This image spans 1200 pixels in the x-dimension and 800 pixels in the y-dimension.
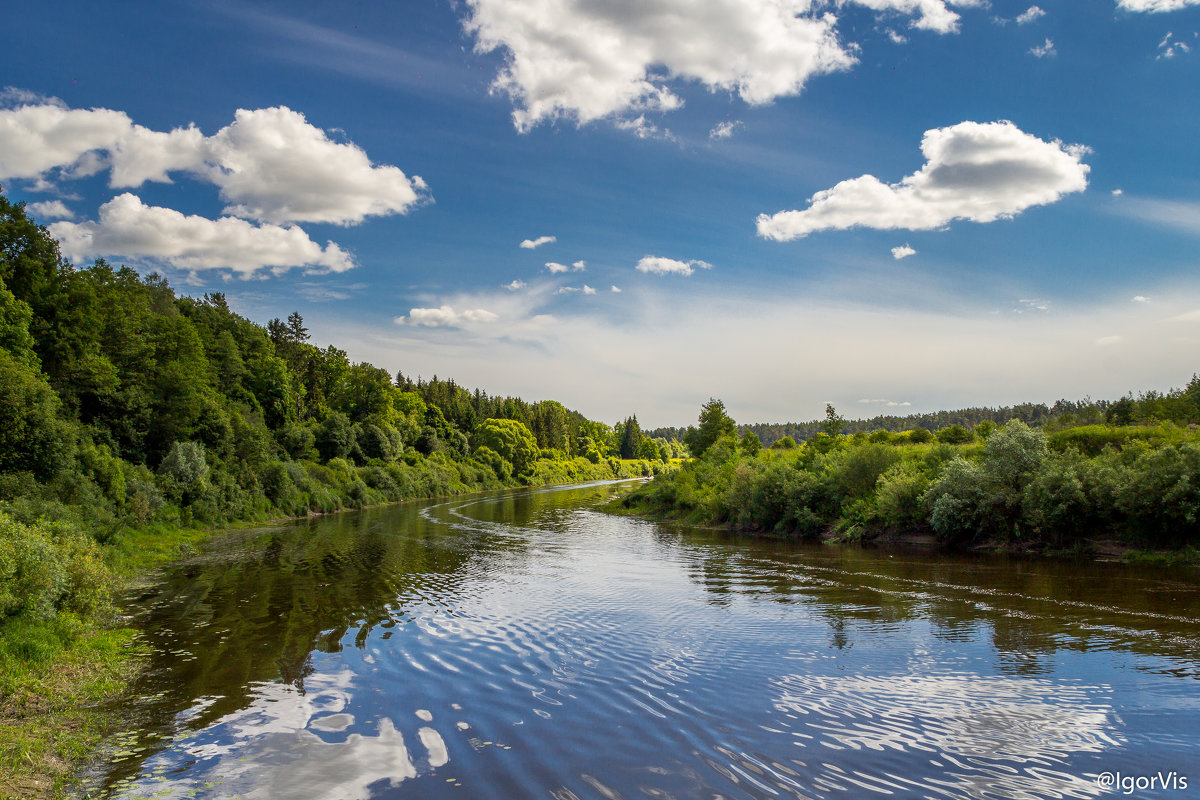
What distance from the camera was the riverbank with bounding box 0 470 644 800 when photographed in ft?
24.1

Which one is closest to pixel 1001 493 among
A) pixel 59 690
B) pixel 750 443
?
pixel 59 690

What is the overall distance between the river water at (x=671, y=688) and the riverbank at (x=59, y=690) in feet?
1.64

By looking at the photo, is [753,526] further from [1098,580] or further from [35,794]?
[35,794]

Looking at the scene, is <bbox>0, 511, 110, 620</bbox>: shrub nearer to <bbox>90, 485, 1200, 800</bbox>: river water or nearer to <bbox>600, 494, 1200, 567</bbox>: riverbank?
<bbox>90, 485, 1200, 800</bbox>: river water

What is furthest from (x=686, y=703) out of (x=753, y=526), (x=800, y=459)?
(x=800, y=459)

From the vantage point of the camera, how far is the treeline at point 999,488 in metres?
23.4

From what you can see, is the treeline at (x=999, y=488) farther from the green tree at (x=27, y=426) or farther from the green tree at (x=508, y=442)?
the green tree at (x=508, y=442)

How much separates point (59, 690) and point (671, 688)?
992 cm

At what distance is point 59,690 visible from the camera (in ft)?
32.9

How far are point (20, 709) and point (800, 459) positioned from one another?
45.6 m

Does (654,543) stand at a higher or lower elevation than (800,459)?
lower

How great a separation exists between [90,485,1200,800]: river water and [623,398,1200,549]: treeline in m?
3.67

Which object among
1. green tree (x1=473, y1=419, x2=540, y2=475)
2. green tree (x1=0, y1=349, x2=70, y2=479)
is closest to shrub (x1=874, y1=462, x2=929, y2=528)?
green tree (x1=0, y1=349, x2=70, y2=479)

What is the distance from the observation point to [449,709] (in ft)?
32.9
